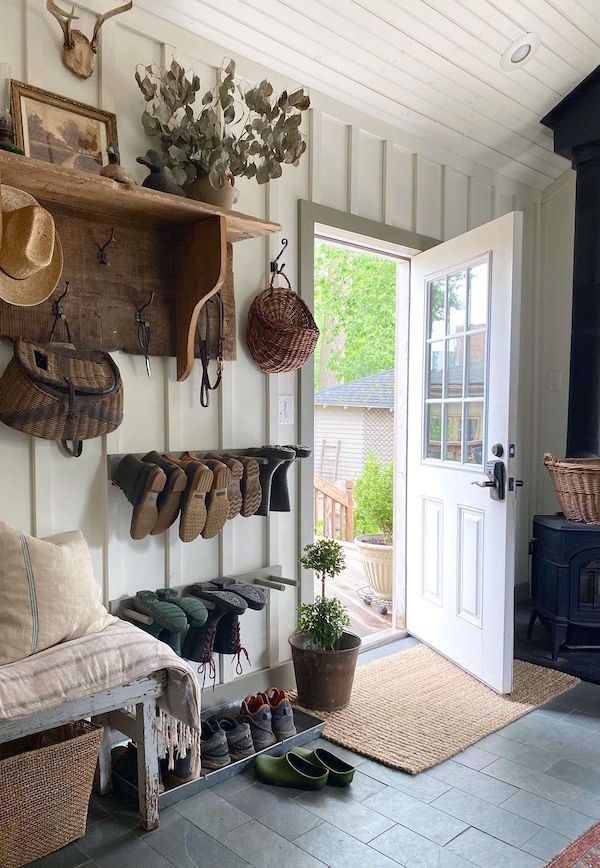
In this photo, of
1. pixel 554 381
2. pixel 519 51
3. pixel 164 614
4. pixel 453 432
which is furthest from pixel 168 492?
pixel 554 381

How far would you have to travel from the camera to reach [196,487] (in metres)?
2.31

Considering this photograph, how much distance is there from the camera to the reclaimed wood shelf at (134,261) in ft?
6.82

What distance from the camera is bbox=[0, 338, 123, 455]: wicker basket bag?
1.99 meters

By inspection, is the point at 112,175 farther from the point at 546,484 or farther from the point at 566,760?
the point at 546,484

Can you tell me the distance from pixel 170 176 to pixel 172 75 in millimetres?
336

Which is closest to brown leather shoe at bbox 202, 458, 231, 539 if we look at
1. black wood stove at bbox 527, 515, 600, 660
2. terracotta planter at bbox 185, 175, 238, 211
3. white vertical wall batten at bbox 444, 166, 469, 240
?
terracotta planter at bbox 185, 175, 238, 211

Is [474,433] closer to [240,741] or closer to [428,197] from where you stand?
[428,197]

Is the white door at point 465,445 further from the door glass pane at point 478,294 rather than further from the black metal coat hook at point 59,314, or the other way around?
the black metal coat hook at point 59,314

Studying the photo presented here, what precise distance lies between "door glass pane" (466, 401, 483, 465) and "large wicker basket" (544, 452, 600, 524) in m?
0.56

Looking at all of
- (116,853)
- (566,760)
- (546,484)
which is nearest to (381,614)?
(546,484)

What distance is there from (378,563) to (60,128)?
129 inches

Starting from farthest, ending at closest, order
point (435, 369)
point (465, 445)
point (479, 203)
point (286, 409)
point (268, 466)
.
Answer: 1. point (479, 203)
2. point (435, 369)
3. point (465, 445)
4. point (286, 409)
5. point (268, 466)

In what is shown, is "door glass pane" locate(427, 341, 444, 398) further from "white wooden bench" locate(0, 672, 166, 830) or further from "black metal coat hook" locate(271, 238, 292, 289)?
"white wooden bench" locate(0, 672, 166, 830)

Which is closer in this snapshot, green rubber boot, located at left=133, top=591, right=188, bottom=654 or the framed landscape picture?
the framed landscape picture
